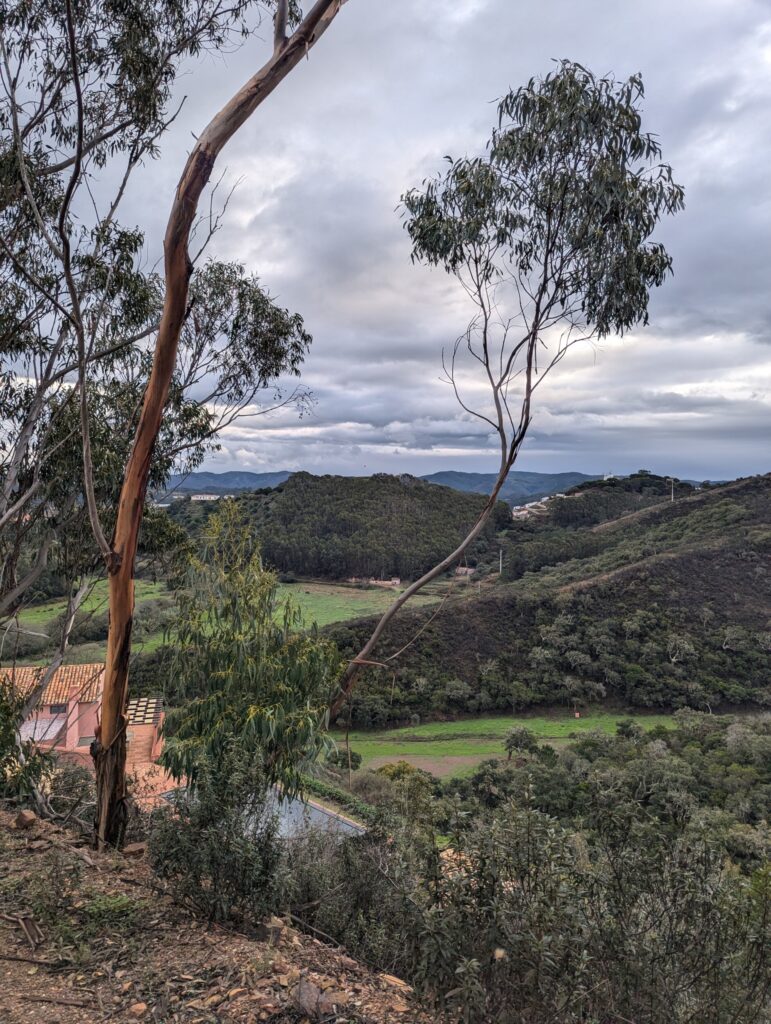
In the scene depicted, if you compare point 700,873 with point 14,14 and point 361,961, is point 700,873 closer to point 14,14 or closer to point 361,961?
point 361,961

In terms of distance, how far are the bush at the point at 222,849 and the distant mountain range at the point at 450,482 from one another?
3061mm

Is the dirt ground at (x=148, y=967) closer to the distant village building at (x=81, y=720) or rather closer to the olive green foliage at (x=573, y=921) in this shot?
the olive green foliage at (x=573, y=921)

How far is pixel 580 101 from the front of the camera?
4434 mm

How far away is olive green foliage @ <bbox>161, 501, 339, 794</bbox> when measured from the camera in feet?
13.0

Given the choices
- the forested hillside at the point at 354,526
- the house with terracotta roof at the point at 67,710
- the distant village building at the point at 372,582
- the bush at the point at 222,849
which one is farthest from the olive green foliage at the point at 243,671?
the distant village building at the point at 372,582

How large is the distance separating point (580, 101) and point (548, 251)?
0.98 meters

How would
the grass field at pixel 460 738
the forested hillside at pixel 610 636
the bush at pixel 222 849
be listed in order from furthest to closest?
the forested hillside at pixel 610 636 → the grass field at pixel 460 738 → the bush at pixel 222 849

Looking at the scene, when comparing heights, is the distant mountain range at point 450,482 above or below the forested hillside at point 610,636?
above

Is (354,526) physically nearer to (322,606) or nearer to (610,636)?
(322,606)

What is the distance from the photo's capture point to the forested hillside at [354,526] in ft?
101

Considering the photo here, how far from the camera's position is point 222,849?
2969 millimetres

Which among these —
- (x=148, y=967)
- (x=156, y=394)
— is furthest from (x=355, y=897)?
(x=156, y=394)

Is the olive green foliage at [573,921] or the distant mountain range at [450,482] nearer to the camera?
the olive green foliage at [573,921]

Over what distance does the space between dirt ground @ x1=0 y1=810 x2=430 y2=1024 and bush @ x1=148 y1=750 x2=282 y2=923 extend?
5.0 inches
